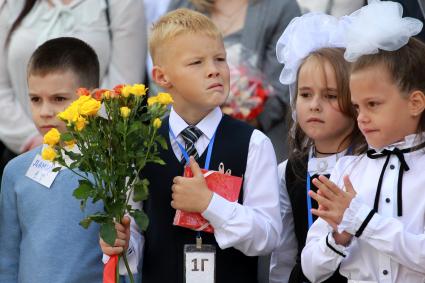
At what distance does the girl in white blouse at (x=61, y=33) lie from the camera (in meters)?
5.77

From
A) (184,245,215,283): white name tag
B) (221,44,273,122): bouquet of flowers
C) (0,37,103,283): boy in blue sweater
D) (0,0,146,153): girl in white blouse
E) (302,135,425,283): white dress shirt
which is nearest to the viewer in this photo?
(302,135,425,283): white dress shirt

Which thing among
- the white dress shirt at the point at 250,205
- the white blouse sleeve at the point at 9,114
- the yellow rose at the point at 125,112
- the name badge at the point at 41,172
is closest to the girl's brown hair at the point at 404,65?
the white dress shirt at the point at 250,205

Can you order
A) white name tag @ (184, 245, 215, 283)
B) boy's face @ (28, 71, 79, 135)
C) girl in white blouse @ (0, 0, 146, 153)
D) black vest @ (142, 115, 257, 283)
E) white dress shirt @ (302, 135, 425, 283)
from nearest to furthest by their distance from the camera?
1. white dress shirt @ (302, 135, 425, 283)
2. white name tag @ (184, 245, 215, 283)
3. black vest @ (142, 115, 257, 283)
4. boy's face @ (28, 71, 79, 135)
5. girl in white blouse @ (0, 0, 146, 153)

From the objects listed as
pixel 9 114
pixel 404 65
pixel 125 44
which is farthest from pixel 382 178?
pixel 9 114

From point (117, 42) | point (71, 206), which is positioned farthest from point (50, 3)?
point (71, 206)

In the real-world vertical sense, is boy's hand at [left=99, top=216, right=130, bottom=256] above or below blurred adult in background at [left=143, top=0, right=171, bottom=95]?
below

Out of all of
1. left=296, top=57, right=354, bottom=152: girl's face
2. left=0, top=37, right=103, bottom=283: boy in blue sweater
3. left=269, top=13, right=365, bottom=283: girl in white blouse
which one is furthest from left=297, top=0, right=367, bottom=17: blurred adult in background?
left=0, top=37, right=103, bottom=283: boy in blue sweater

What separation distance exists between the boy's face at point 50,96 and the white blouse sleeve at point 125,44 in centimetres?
88

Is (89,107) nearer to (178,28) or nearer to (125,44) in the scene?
(178,28)

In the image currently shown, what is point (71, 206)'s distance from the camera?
454 cm

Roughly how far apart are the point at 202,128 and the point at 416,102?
94 cm

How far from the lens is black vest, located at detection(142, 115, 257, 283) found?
421 cm

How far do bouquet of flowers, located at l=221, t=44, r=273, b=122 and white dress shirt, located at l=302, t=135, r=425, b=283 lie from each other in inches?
52.0

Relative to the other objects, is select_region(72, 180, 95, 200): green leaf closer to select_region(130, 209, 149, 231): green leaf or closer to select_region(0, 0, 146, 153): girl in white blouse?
select_region(130, 209, 149, 231): green leaf
